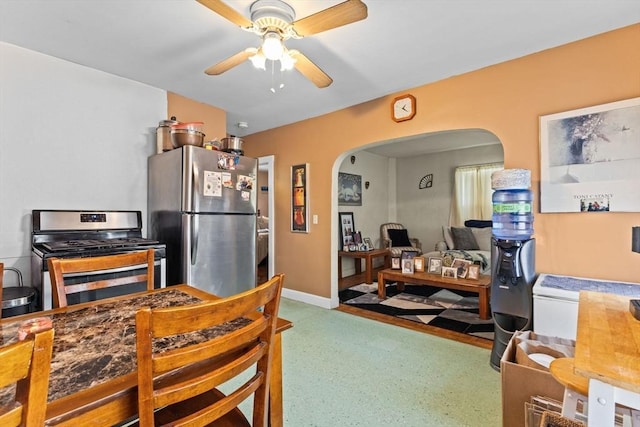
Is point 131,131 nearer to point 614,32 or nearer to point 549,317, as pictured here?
point 549,317

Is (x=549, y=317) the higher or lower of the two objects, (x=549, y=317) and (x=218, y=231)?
the lower

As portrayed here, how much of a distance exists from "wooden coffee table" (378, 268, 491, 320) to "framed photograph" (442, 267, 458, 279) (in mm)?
71

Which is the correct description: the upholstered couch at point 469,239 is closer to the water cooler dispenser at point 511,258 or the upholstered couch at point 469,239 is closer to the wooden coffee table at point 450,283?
the wooden coffee table at point 450,283

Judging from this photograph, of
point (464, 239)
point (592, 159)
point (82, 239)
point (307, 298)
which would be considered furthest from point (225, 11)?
point (464, 239)

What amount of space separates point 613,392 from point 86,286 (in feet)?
6.60

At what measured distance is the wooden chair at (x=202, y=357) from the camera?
658mm

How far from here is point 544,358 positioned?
4.94ft

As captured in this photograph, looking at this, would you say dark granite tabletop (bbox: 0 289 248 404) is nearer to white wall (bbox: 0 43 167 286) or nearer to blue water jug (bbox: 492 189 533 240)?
white wall (bbox: 0 43 167 286)

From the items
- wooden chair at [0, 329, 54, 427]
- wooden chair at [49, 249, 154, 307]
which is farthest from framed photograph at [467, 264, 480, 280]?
wooden chair at [0, 329, 54, 427]

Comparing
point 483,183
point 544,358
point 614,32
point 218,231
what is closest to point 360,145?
point 218,231

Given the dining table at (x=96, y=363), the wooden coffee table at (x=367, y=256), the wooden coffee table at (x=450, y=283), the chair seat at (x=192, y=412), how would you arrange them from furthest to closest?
the wooden coffee table at (x=367, y=256) < the wooden coffee table at (x=450, y=283) < the chair seat at (x=192, y=412) < the dining table at (x=96, y=363)

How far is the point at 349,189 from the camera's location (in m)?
5.53

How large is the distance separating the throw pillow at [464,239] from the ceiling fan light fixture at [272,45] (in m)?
4.68

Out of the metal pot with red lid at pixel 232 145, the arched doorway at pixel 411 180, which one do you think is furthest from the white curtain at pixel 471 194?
the metal pot with red lid at pixel 232 145
